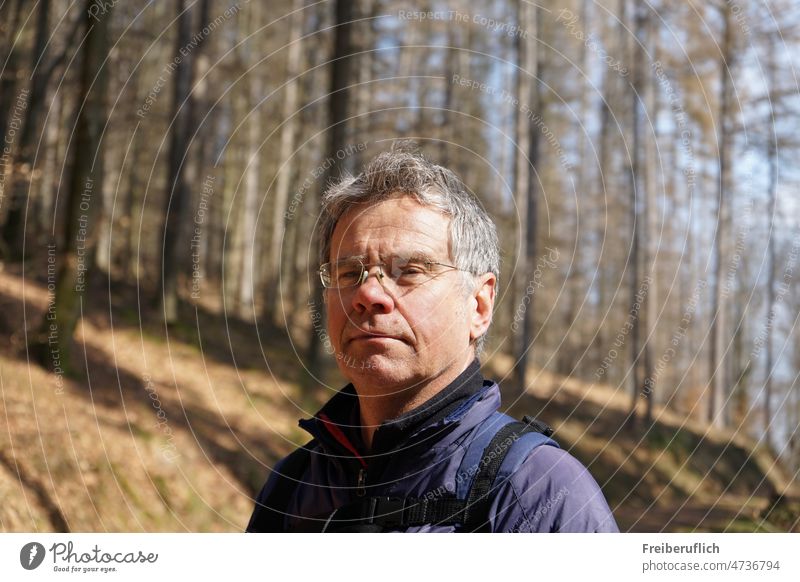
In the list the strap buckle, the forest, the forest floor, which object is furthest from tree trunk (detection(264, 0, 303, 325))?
the strap buckle

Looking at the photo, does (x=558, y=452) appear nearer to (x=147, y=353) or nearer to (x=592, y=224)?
(x=147, y=353)

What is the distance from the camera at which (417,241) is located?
2.38m

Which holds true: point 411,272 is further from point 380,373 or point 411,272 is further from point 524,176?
point 524,176

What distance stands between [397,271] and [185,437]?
22.3ft

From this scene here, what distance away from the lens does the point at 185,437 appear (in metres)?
8.55

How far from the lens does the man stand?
7.08 feet

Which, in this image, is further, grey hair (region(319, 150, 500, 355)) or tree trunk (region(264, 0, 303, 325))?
tree trunk (region(264, 0, 303, 325))

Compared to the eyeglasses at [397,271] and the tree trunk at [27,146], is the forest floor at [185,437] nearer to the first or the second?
the tree trunk at [27,146]

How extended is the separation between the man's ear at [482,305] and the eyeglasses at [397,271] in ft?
0.40

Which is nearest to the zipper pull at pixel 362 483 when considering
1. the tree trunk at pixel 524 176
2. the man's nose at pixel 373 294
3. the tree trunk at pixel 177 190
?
the man's nose at pixel 373 294

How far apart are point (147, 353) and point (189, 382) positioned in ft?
2.88

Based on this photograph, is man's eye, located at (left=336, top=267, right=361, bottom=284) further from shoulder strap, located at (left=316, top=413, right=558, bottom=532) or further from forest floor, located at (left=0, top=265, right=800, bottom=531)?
forest floor, located at (left=0, top=265, right=800, bottom=531)
